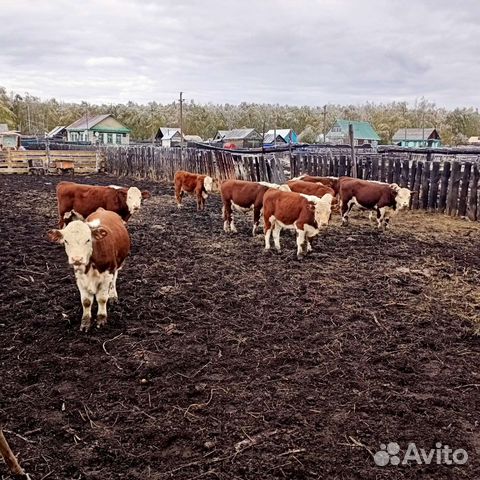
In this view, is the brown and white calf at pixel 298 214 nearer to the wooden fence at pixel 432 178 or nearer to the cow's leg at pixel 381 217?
the cow's leg at pixel 381 217

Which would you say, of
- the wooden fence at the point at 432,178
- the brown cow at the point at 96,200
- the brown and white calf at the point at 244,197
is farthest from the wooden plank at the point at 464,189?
the brown cow at the point at 96,200

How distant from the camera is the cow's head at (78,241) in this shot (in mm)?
4793

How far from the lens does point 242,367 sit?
4398 millimetres

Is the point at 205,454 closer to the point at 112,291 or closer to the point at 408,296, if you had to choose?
the point at 112,291

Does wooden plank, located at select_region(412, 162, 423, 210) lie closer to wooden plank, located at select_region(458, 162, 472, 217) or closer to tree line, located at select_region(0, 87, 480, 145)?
wooden plank, located at select_region(458, 162, 472, 217)

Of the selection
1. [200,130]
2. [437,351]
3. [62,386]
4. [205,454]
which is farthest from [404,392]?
[200,130]

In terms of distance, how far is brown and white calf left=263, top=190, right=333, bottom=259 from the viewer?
8.15m

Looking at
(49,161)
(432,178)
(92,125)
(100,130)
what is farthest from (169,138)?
(432,178)

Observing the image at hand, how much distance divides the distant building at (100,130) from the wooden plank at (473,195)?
57.2 meters

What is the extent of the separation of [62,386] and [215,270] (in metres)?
3.68

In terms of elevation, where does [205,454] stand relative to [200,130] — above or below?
below

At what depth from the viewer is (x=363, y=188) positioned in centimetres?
1096

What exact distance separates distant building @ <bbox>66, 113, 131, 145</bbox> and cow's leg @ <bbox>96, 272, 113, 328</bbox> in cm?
6169

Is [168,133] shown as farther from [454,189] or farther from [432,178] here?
[454,189]
